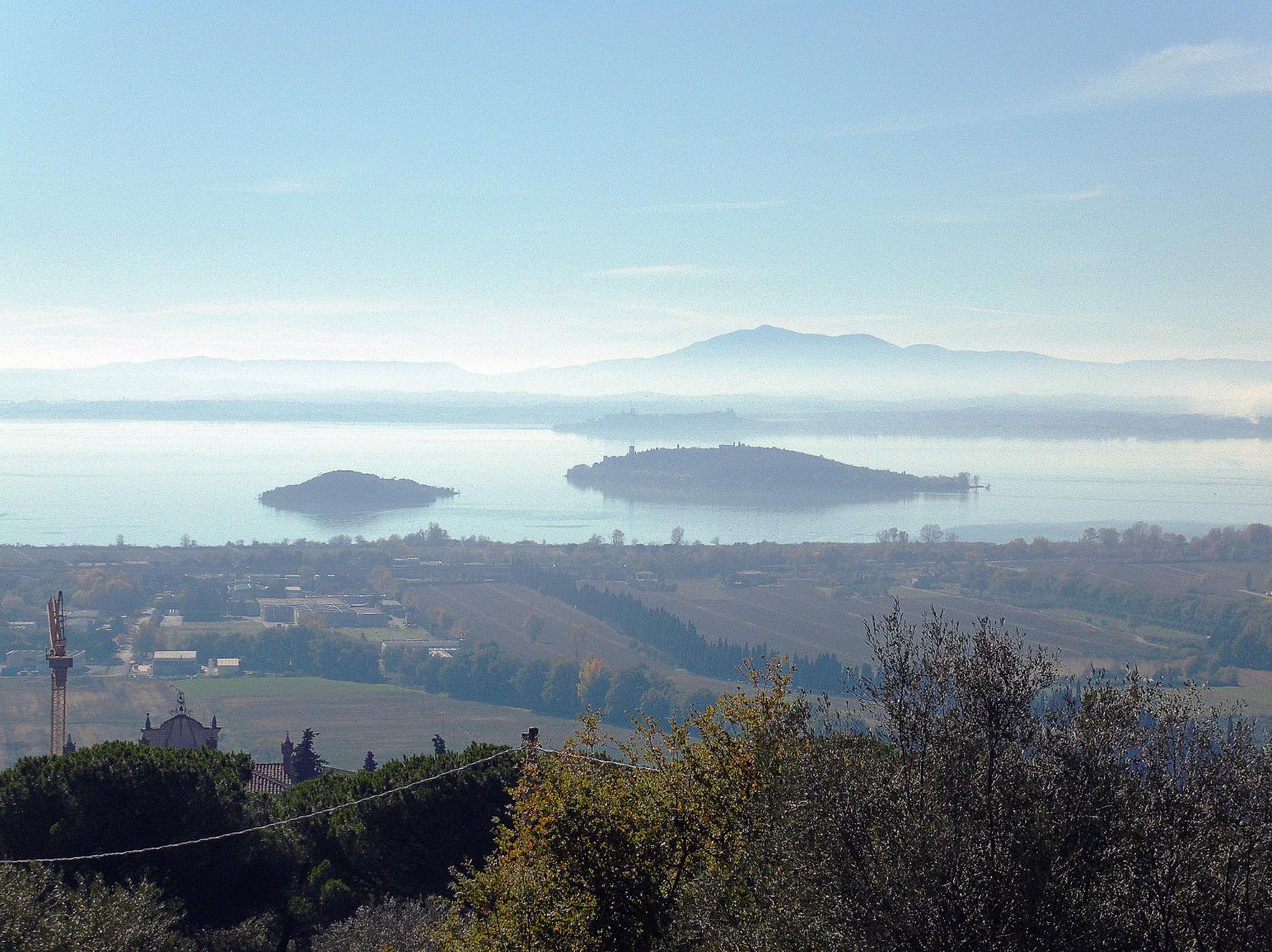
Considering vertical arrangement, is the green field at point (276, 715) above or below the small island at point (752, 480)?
below

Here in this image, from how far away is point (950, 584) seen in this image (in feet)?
219

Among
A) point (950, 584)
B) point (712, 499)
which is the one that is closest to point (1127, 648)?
point (950, 584)

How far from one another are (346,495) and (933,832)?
10671cm

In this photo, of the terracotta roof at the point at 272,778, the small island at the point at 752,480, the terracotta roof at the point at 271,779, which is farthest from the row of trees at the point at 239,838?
the small island at the point at 752,480

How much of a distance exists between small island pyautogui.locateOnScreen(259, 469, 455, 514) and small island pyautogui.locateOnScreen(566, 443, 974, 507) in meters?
23.9

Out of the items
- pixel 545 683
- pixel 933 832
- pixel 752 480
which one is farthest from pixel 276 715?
pixel 752 480

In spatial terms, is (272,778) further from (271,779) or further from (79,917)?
(79,917)

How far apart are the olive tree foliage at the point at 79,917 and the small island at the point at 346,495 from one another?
98.6m

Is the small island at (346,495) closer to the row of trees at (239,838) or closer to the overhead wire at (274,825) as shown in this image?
the row of trees at (239,838)

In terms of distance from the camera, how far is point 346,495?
10888 centimetres

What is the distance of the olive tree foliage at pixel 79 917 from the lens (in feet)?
27.2

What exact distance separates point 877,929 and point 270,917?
8.18 metres

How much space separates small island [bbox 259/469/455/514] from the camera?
107812 mm

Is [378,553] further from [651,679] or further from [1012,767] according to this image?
[1012,767]
